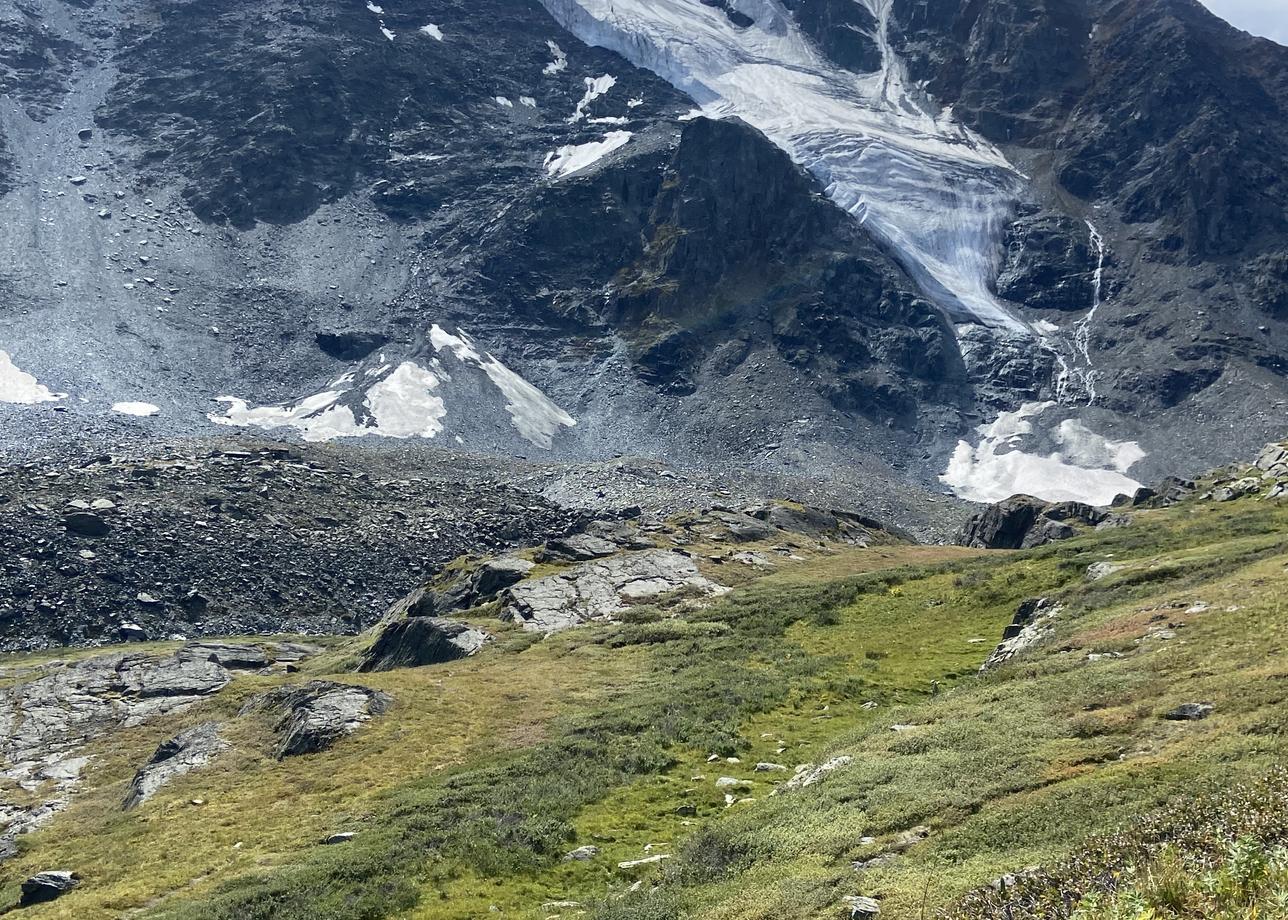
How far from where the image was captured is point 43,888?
26109 millimetres

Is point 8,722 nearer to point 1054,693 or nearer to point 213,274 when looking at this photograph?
point 1054,693

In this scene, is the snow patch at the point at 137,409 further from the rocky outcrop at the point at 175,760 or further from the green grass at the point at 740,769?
the rocky outcrop at the point at 175,760

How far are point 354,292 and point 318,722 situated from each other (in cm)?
16778

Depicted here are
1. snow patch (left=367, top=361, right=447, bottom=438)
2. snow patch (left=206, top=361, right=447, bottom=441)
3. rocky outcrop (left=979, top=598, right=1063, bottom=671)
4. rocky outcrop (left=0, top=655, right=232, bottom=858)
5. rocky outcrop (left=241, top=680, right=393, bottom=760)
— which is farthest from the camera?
snow patch (left=367, top=361, right=447, bottom=438)

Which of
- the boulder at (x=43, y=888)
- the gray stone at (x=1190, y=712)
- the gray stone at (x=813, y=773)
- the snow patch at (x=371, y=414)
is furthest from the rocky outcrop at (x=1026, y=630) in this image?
the snow patch at (x=371, y=414)

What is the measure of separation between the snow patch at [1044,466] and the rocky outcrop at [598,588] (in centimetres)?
11045

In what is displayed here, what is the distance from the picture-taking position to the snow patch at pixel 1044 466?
6388 inches

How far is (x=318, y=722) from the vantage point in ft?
116

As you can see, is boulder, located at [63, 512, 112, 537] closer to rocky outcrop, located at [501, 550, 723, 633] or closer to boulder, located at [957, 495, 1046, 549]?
rocky outcrop, located at [501, 550, 723, 633]

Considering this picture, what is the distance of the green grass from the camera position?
53.4ft

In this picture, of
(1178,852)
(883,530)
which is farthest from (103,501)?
(1178,852)

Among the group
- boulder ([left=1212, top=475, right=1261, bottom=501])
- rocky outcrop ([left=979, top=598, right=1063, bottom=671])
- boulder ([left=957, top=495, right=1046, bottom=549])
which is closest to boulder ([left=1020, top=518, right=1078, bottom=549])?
boulder ([left=957, top=495, right=1046, bottom=549])

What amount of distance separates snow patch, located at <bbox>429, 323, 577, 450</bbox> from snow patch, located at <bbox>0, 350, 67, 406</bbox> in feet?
196

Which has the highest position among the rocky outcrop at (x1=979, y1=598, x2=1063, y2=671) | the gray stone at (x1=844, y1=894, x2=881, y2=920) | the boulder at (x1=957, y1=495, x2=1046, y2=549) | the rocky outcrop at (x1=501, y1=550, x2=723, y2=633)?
the gray stone at (x1=844, y1=894, x2=881, y2=920)
